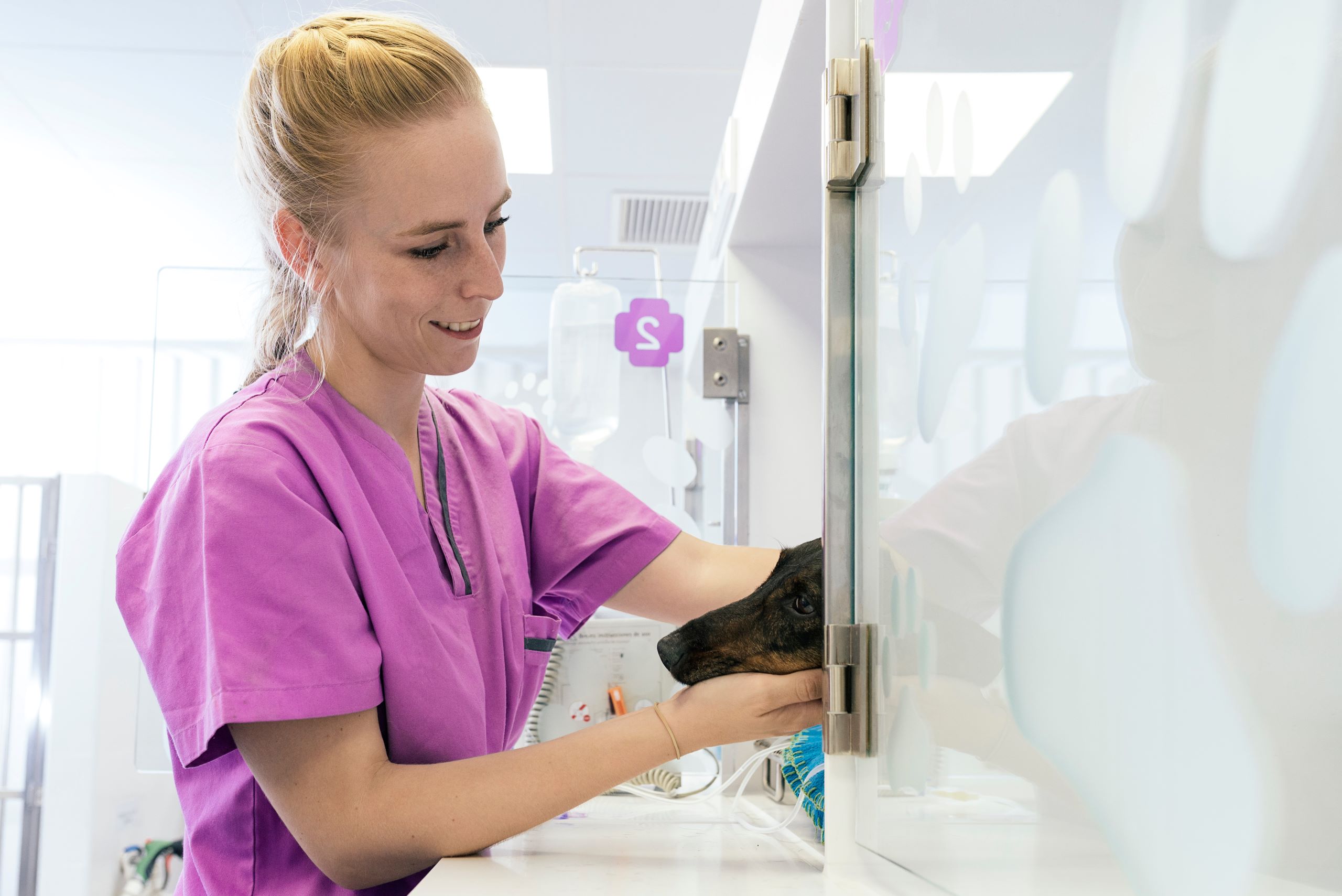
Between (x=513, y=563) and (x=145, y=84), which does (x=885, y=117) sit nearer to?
(x=513, y=563)

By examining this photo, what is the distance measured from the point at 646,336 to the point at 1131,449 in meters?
1.43

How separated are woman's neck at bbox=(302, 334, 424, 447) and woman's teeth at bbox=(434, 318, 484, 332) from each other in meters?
0.06

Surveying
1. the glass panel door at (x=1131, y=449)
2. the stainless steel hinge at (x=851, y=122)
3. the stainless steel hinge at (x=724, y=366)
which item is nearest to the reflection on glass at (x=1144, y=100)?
the glass panel door at (x=1131, y=449)

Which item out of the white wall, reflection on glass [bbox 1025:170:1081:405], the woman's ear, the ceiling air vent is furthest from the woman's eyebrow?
the ceiling air vent

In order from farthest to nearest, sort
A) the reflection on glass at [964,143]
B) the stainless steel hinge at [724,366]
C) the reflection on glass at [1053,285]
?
the stainless steel hinge at [724,366] < the reflection on glass at [964,143] < the reflection on glass at [1053,285]

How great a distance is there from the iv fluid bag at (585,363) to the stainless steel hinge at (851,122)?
947 millimetres

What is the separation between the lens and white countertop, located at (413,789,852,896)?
2.31 feet

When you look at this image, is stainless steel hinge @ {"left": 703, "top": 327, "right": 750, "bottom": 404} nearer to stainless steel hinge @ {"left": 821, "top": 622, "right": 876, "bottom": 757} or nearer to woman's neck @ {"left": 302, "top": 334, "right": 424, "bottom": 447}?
woman's neck @ {"left": 302, "top": 334, "right": 424, "bottom": 447}

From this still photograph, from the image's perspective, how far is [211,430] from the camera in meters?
0.81

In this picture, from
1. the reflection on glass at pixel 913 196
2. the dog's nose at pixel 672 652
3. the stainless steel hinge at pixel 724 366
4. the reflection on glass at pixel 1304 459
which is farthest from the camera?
the stainless steel hinge at pixel 724 366

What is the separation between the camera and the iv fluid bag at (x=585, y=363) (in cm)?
173

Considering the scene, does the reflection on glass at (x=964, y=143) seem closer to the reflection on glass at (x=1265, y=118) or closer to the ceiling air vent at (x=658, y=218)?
the reflection on glass at (x=1265, y=118)

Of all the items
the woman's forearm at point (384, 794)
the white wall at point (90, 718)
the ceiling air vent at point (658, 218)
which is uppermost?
the ceiling air vent at point (658, 218)

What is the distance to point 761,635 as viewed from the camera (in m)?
0.85
